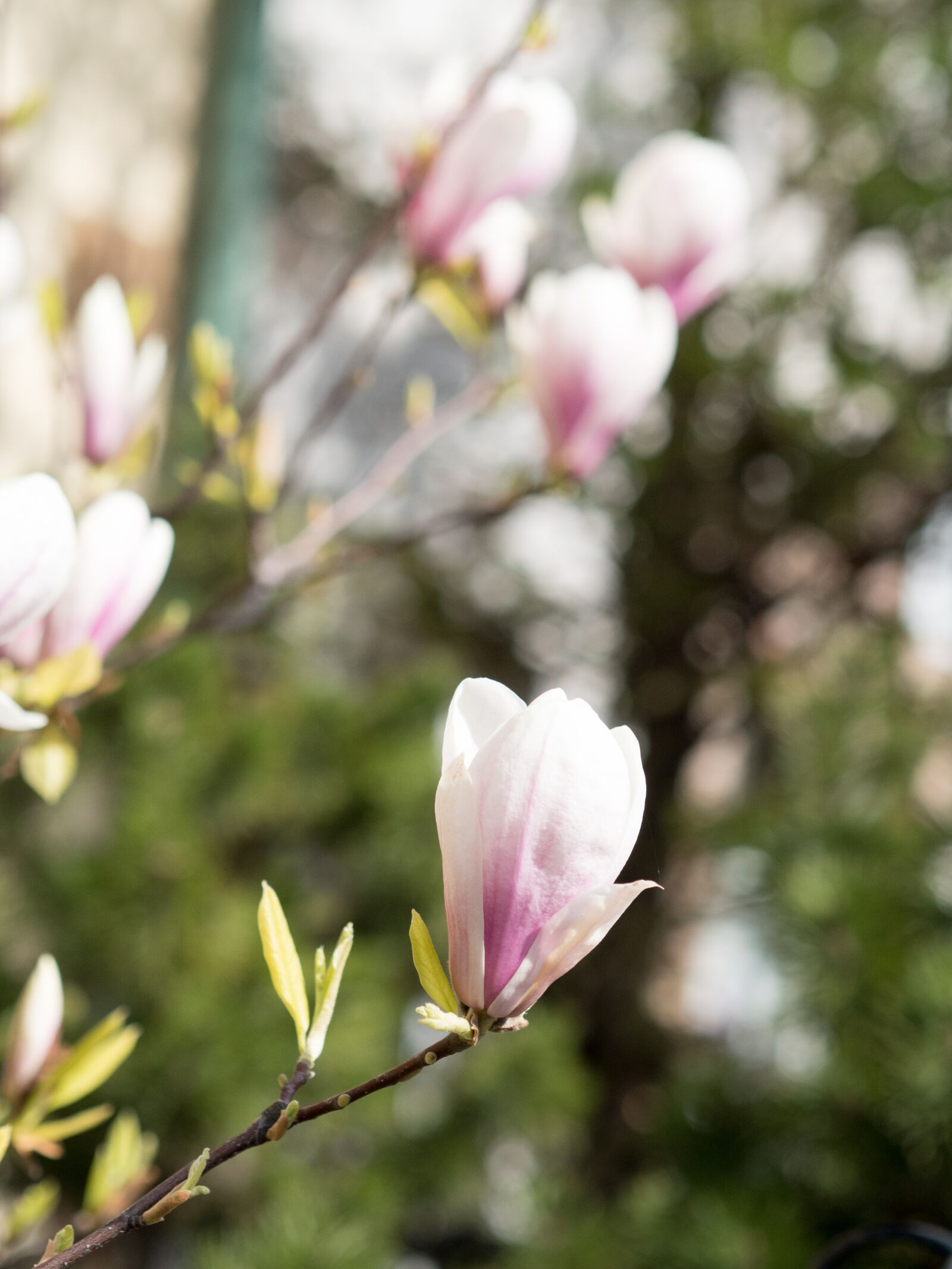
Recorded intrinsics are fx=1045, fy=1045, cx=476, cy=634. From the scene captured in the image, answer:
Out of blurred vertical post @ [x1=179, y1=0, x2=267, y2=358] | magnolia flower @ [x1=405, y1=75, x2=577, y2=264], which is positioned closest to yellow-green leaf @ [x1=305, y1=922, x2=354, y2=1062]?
magnolia flower @ [x1=405, y1=75, x2=577, y2=264]

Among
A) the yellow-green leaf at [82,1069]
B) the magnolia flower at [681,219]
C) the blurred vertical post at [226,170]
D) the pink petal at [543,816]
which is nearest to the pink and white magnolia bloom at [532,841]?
the pink petal at [543,816]

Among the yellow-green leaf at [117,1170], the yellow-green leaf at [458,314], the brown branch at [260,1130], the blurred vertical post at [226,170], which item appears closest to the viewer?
the brown branch at [260,1130]

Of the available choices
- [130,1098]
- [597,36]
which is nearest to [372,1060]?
[130,1098]

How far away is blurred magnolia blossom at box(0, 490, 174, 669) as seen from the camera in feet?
0.70

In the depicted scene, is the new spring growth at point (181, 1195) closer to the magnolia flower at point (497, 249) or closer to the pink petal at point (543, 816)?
the pink petal at point (543, 816)

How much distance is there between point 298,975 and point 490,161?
0.75 ft

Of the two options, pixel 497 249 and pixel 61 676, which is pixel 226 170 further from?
pixel 61 676

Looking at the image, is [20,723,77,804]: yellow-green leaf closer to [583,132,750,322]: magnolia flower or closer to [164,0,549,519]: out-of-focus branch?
[164,0,549,519]: out-of-focus branch

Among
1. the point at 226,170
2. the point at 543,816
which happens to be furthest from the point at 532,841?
the point at 226,170

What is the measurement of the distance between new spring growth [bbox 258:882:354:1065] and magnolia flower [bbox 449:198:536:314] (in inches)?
8.8

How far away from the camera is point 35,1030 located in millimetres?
232

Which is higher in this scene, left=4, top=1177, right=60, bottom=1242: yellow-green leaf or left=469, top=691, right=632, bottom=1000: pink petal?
left=469, top=691, right=632, bottom=1000: pink petal

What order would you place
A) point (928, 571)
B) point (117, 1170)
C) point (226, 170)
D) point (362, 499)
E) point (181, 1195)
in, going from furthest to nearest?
1. point (928, 571)
2. point (226, 170)
3. point (362, 499)
4. point (117, 1170)
5. point (181, 1195)

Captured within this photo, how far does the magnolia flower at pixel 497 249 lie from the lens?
321 mm
